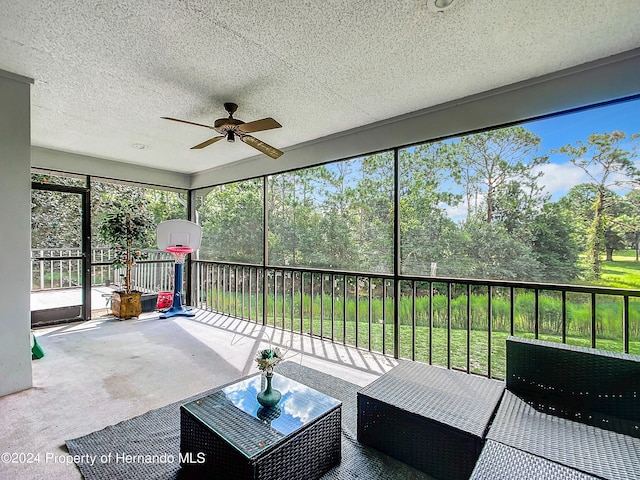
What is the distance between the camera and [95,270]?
5.06 meters

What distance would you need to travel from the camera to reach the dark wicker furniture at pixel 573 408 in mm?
1209

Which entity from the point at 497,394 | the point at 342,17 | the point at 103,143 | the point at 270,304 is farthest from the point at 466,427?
the point at 103,143

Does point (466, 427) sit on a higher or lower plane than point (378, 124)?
lower

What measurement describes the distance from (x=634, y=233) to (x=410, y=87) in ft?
7.08

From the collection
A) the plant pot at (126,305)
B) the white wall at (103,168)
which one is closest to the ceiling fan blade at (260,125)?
the white wall at (103,168)

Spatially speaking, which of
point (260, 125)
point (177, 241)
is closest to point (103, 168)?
point (177, 241)

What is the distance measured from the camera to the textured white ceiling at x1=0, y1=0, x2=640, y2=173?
1.72 m

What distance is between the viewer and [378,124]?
3.36 meters

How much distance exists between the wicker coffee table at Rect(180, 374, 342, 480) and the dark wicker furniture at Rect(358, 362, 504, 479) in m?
0.23

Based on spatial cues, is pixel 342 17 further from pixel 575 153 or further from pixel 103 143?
pixel 103 143

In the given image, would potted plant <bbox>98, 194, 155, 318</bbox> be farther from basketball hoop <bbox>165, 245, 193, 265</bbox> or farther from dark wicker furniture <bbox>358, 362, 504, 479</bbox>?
dark wicker furniture <bbox>358, 362, 504, 479</bbox>

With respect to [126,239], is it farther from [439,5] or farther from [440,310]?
[439,5]

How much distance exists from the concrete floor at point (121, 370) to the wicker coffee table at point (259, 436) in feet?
2.37

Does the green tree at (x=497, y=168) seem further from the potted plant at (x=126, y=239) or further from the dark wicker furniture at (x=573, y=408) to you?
the potted plant at (x=126, y=239)
